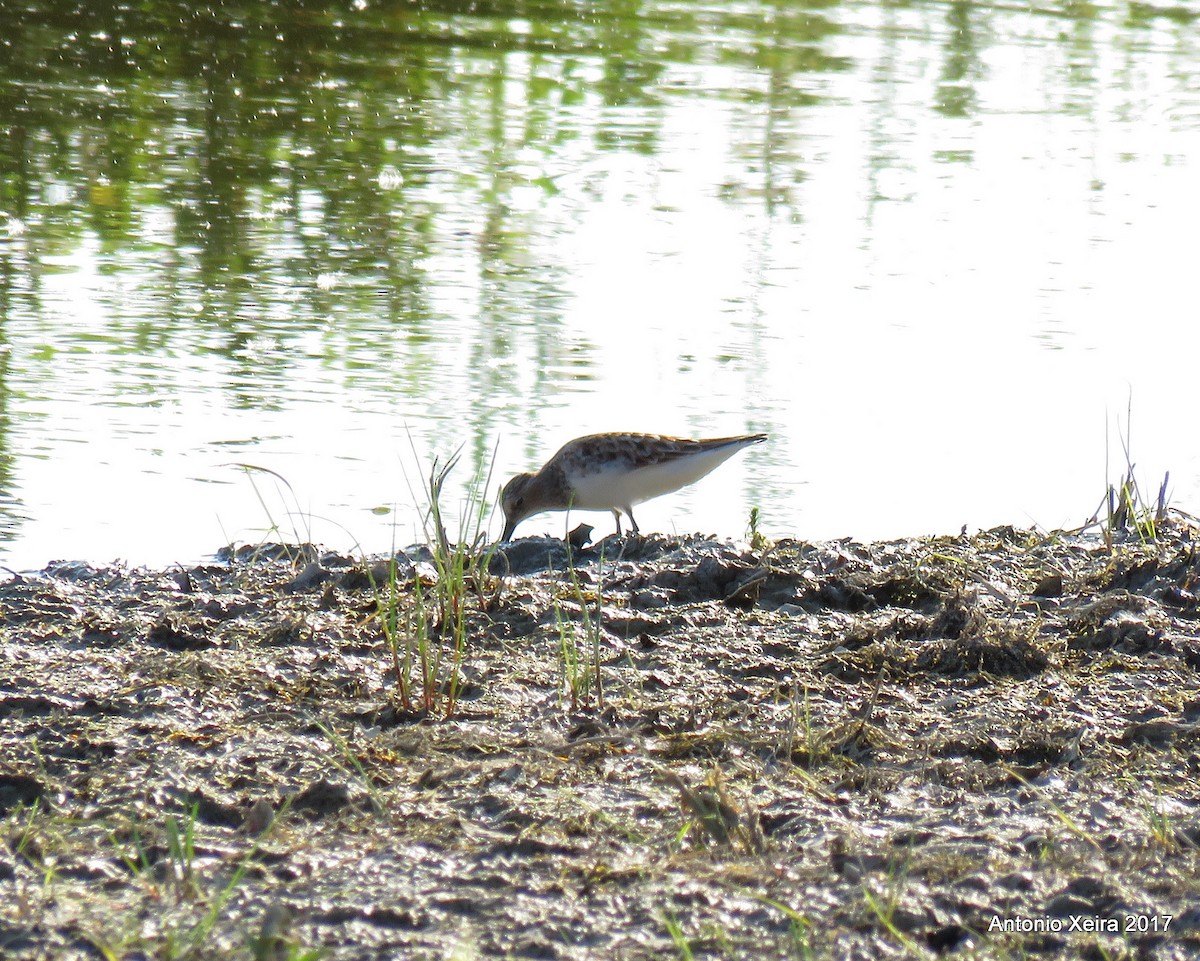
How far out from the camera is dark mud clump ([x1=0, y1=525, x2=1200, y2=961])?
250 centimetres

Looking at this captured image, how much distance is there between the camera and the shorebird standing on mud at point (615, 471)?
5605 millimetres

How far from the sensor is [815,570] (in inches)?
181

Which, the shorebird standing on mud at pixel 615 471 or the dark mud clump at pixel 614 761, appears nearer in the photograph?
the dark mud clump at pixel 614 761

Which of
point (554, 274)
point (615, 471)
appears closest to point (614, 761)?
point (615, 471)

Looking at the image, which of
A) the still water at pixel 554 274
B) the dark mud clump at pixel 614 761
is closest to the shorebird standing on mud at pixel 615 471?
the still water at pixel 554 274

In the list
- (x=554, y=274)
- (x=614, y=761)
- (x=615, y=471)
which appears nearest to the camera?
(x=614, y=761)

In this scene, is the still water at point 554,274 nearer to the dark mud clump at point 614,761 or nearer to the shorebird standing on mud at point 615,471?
the shorebird standing on mud at point 615,471

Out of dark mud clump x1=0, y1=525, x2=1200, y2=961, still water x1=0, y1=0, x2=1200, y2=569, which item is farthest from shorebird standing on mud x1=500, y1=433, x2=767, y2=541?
dark mud clump x1=0, y1=525, x2=1200, y2=961

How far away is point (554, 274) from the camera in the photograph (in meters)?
7.91

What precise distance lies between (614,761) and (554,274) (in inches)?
197

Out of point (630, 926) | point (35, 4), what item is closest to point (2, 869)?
point (630, 926)

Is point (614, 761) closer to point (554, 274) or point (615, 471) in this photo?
point (615, 471)

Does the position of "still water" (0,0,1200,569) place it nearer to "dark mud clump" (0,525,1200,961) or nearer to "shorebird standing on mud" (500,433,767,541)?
"shorebird standing on mud" (500,433,767,541)

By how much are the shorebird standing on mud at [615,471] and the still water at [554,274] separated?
252 mm
